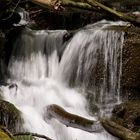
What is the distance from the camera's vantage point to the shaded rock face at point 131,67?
11656 millimetres

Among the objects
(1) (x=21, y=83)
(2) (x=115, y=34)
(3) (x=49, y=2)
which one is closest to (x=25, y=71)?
(1) (x=21, y=83)

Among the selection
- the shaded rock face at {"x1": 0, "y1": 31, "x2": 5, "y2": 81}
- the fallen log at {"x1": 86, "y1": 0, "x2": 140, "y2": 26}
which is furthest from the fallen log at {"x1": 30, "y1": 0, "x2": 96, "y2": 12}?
the shaded rock face at {"x1": 0, "y1": 31, "x2": 5, "y2": 81}

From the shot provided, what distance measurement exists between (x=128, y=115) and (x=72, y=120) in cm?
179

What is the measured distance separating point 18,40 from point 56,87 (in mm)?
2004

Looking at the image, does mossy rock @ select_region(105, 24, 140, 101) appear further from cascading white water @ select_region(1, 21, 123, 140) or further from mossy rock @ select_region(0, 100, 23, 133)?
mossy rock @ select_region(0, 100, 23, 133)

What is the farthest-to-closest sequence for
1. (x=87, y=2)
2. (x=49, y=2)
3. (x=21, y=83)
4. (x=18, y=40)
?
(x=18, y=40) < (x=21, y=83) < (x=49, y=2) < (x=87, y=2)

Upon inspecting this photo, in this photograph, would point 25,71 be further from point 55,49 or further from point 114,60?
point 114,60

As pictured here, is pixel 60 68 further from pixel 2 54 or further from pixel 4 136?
pixel 4 136

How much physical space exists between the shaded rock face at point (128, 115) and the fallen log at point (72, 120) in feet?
4.40

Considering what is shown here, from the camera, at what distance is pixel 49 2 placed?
523cm

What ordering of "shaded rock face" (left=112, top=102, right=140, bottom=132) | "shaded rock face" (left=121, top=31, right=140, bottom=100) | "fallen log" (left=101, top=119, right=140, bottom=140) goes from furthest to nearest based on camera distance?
"shaded rock face" (left=121, top=31, right=140, bottom=100) < "shaded rock face" (left=112, top=102, right=140, bottom=132) < "fallen log" (left=101, top=119, right=140, bottom=140)

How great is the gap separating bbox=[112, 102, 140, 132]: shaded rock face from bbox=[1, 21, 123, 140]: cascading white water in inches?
28.0

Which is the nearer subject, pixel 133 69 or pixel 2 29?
pixel 133 69

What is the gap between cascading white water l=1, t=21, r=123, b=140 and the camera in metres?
11.5
